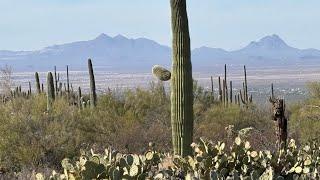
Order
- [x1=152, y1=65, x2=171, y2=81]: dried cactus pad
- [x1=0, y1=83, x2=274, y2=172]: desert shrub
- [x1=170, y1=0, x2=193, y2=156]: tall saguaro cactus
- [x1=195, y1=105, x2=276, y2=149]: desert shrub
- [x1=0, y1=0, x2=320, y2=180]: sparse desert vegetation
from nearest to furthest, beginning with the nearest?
[x1=0, y1=0, x2=320, y2=180]: sparse desert vegetation
[x1=170, y1=0, x2=193, y2=156]: tall saguaro cactus
[x1=152, y1=65, x2=171, y2=81]: dried cactus pad
[x1=0, y1=83, x2=274, y2=172]: desert shrub
[x1=195, y1=105, x2=276, y2=149]: desert shrub

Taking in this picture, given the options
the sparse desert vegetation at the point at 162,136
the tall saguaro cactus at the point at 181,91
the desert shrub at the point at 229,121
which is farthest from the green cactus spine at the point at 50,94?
the tall saguaro cactus at the point at 181,91

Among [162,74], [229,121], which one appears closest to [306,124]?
[229,121]

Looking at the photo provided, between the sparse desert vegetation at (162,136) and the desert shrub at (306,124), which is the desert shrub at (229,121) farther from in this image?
the desert shrub at (306,124)

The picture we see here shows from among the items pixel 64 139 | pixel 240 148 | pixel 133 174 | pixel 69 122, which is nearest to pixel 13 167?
pixel 64 139

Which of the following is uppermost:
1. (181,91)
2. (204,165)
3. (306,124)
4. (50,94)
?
(181,91)

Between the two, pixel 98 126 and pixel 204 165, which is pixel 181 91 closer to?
pixel 204 165

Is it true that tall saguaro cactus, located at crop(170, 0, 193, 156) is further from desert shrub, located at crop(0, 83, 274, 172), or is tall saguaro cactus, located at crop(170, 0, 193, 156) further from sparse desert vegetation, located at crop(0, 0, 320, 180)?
desert shrub, located at crop(0, 83, 274, 172)

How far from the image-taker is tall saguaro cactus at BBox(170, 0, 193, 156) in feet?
30.2

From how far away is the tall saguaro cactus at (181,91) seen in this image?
9219 millimetres

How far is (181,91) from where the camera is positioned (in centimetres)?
928

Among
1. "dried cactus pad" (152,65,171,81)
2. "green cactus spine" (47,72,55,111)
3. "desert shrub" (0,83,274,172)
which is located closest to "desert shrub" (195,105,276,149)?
"desert shrub" (0,83,274,172)

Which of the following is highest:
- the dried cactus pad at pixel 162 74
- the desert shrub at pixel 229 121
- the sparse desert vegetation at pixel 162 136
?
the dried cactus pad at pixel 162 74

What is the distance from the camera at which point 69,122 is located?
1862cm

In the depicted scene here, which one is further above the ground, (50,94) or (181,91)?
(181,91)
